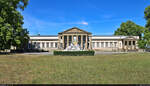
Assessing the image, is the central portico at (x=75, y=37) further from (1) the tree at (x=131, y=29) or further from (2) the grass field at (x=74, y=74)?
(2) the grass field at (x=74, y=74)

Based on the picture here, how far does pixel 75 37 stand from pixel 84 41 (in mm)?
5234

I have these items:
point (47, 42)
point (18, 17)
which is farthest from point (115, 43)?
point (18, 17)

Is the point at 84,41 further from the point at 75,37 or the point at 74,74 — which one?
the point at 74,74

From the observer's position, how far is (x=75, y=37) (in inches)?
2398

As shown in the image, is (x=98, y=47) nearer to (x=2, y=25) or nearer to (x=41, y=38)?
(x=41, y=38)

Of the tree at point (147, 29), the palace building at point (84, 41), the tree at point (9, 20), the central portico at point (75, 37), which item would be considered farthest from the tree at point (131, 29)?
the tree at point (9, 20)

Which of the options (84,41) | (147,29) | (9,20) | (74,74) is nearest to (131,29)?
(147,29)

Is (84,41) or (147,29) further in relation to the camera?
(84,41)

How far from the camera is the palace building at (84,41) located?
60.1m

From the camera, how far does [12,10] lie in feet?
97.9

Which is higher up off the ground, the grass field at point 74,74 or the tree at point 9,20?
the tree at point 9,20

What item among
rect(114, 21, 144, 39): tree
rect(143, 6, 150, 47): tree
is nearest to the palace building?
rect(114, 21, 144, 39): tree

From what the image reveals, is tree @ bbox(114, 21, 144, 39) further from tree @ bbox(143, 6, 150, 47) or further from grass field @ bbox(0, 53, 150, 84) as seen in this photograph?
grass field @ bbox(0, 53, 150, 84)

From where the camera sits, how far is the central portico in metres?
59.7
